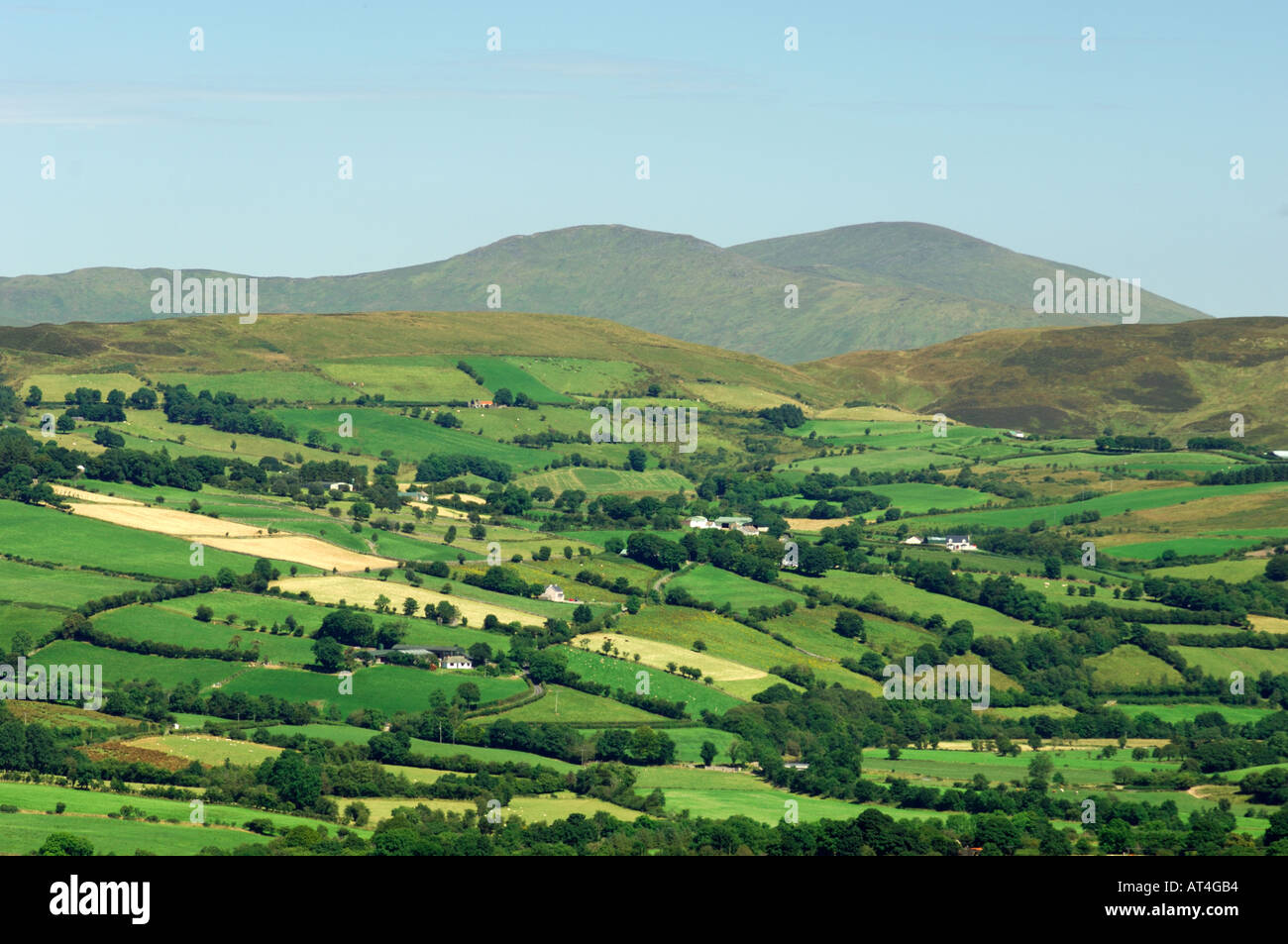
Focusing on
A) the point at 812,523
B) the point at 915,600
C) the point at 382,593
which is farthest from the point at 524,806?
the point at 812,523

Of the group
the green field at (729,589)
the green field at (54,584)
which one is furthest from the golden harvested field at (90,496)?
the green field at (729,589)

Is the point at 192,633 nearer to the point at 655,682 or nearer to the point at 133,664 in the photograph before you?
the point at 133,664

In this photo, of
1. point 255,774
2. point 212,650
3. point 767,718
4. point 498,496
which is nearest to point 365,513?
point 498,496

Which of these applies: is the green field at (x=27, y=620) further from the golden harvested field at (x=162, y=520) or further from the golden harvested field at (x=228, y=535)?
the golden harvested field at (x=162, y=520)

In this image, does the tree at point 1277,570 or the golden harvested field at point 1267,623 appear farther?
the tree at point 1277,570
